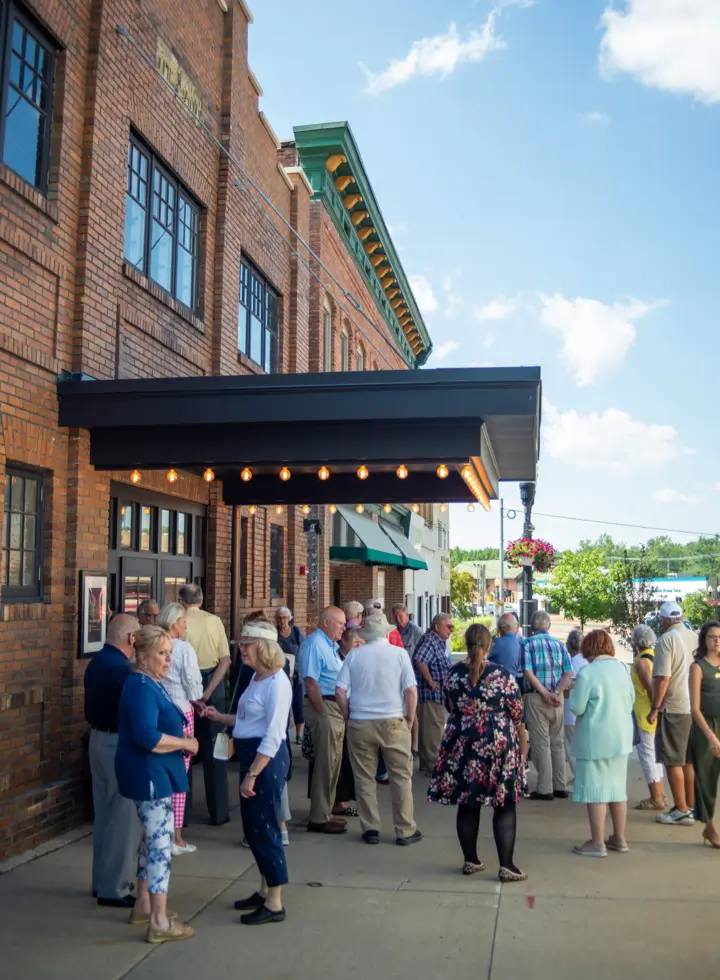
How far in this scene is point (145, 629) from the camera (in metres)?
5.60

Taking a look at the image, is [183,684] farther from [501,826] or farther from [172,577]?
[172,577]

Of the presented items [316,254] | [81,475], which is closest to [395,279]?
[316,254]

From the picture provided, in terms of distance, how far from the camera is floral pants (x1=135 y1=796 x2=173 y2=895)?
5.48 m

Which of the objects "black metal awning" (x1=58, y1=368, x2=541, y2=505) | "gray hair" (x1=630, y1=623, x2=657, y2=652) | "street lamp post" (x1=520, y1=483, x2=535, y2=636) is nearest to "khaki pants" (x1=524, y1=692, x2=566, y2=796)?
"gray hair" (x1=630, y1=623, x2=657, y2=652)

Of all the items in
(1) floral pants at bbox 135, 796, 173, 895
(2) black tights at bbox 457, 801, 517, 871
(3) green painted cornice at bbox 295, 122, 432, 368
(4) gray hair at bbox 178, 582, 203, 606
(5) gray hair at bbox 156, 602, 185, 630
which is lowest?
(2) black tights at bbox 457, 801, 517, 871

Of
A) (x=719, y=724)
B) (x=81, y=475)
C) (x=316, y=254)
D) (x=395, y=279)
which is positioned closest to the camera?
(x=719, y=724)

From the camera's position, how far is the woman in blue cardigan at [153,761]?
5.42 metres

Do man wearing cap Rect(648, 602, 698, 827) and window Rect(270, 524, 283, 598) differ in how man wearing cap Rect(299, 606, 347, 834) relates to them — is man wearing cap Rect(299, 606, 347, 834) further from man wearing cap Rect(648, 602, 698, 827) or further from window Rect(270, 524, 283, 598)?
window Rect(270, 524, 283, 598)

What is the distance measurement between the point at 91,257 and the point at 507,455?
5.22m

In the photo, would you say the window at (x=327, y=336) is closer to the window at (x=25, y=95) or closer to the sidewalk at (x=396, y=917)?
the window at (x=25, y=95)

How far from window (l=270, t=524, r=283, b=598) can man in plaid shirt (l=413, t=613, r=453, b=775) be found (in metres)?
5.34

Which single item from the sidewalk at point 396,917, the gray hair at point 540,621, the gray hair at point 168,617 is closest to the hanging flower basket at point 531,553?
the gray hair at point 540,621

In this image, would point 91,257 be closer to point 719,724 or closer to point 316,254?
point 719,724

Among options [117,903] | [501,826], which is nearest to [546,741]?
[501,826]
